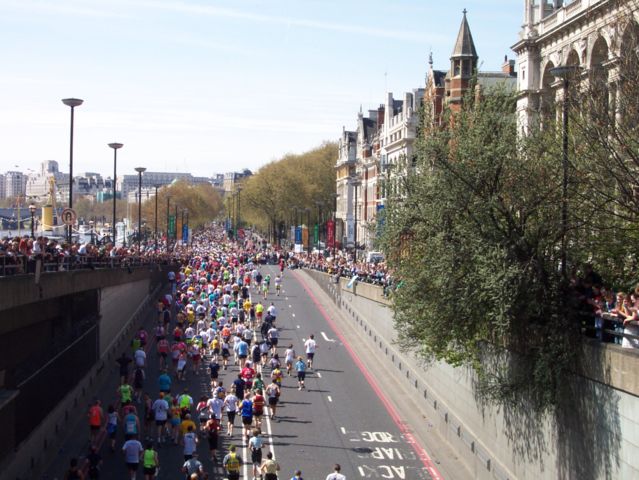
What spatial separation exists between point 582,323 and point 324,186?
14451 centimetres

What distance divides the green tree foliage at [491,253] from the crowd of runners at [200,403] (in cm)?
424

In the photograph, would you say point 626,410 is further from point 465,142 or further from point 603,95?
point 465,142

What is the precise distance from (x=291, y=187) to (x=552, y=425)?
142033 millimetres

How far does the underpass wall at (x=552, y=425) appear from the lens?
52.4 ft

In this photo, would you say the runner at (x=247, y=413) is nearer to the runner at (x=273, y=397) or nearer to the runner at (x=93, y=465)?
the runner at (x=273, y=397)

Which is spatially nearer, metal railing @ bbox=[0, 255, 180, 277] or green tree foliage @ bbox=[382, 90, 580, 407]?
green tree foliage @ bbox=[382, 90, 580, 407]

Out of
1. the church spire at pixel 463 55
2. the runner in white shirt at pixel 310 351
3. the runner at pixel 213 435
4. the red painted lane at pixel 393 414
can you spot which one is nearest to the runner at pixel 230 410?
the runner at pixel 213 435

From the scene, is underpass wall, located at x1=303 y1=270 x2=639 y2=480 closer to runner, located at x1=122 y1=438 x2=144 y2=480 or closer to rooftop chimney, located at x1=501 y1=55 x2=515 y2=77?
runner, located at x1=122 y1=438 x2=144 y2=480

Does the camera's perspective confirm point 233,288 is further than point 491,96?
Yes

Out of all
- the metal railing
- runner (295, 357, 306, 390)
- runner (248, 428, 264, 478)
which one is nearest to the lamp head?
the metal railing

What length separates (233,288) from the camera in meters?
56.8

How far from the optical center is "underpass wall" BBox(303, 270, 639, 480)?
52.4 ft

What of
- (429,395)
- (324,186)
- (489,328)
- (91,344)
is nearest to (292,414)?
(429,395)

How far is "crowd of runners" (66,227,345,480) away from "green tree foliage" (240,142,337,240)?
11019 cm
